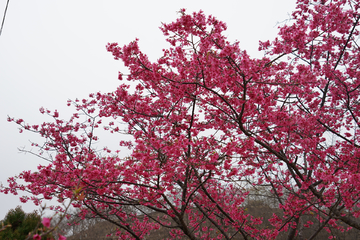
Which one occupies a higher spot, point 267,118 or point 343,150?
point 267,118

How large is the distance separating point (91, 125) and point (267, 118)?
678cm

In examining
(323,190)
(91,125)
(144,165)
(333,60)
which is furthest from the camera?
(91,125)

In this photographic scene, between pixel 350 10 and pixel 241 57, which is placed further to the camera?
pixel 350 10

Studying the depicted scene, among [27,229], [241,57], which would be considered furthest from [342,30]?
[27,229]

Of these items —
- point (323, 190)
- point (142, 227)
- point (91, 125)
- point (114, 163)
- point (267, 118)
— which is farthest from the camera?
point (91, 125)

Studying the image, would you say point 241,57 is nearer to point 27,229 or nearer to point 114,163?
point 114,163

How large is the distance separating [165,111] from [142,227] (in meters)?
4.80

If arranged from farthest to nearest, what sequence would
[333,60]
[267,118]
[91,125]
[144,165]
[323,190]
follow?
1. [91,125]
2. [333,60]
3. [323,190]
4. [267,118]
5. [144,165]

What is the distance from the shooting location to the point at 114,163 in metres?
A: 4.95

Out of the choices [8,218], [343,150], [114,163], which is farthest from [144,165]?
[343,150]

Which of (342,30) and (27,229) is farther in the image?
(342,30)

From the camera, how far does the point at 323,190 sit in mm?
6363

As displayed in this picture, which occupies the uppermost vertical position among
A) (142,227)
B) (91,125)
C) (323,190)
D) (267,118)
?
(91,125)

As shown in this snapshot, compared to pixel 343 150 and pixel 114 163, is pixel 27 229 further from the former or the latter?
pixel 343 150
